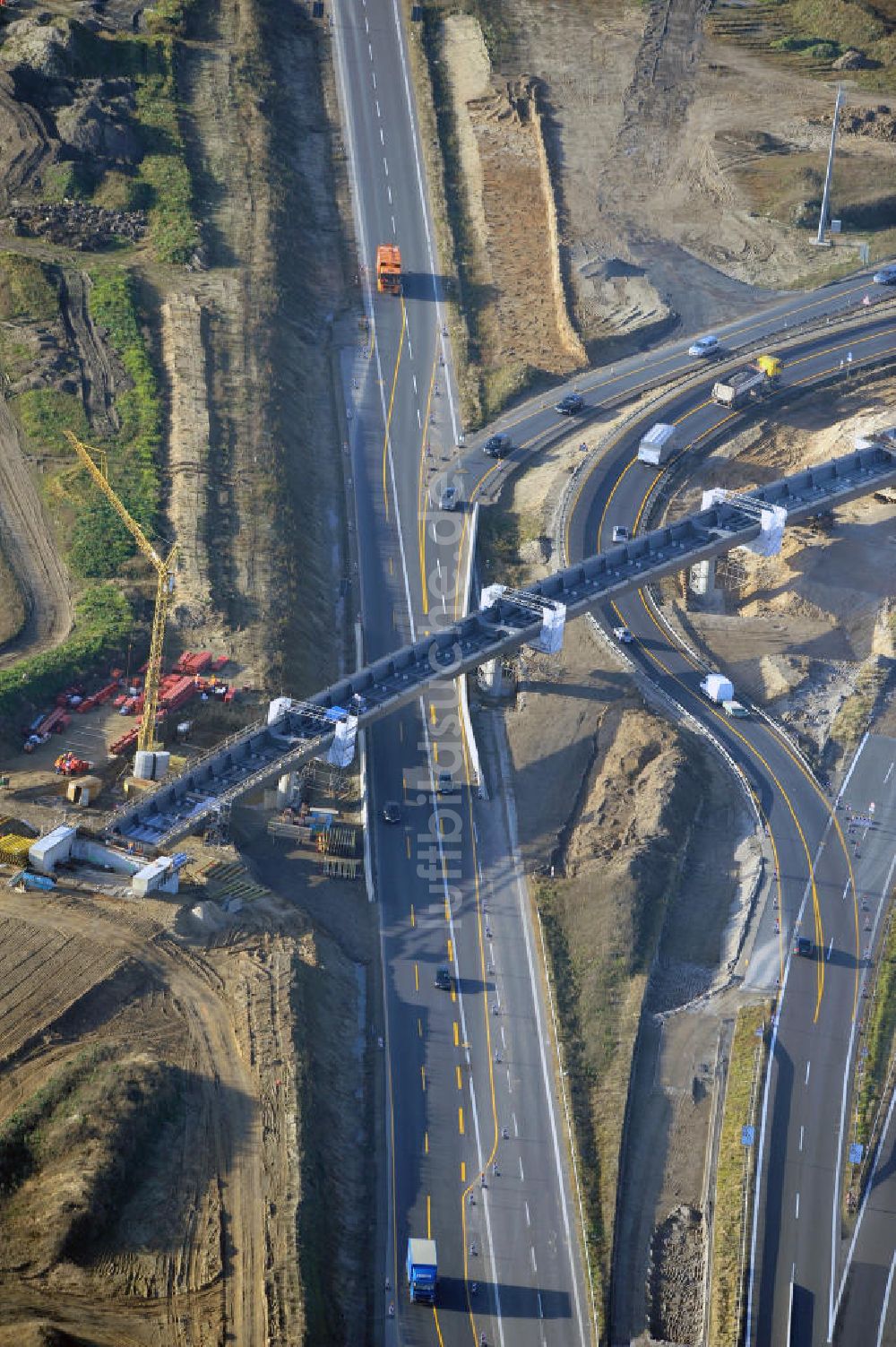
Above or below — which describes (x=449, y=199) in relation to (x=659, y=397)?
above

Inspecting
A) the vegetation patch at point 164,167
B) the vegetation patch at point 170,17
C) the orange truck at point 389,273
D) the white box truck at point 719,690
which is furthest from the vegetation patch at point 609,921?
the vegetation patch at point 170,17

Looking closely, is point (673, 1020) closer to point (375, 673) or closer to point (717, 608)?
point (375, 673)

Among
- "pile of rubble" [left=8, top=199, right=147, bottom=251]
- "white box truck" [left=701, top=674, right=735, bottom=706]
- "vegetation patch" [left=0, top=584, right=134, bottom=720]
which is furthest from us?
"pile of rubble" [left=8, top=199, right=147, bottom=251]

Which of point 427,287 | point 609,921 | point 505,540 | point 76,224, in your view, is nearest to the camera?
point 609,921

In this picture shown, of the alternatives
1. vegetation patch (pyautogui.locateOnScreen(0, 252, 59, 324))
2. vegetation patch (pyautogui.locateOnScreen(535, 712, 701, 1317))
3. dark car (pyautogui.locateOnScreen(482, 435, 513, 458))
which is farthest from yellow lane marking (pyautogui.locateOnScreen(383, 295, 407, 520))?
vegetation patch (pyautogui.locateOnScreen(535, 712, 701, 1317))

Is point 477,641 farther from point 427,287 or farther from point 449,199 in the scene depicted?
A: point 449,199

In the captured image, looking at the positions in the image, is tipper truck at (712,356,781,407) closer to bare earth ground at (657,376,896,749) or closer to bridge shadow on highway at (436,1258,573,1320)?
bare earth ground at (657,376,896,749)

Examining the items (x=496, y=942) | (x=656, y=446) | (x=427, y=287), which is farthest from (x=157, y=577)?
(x=427, y=287)
